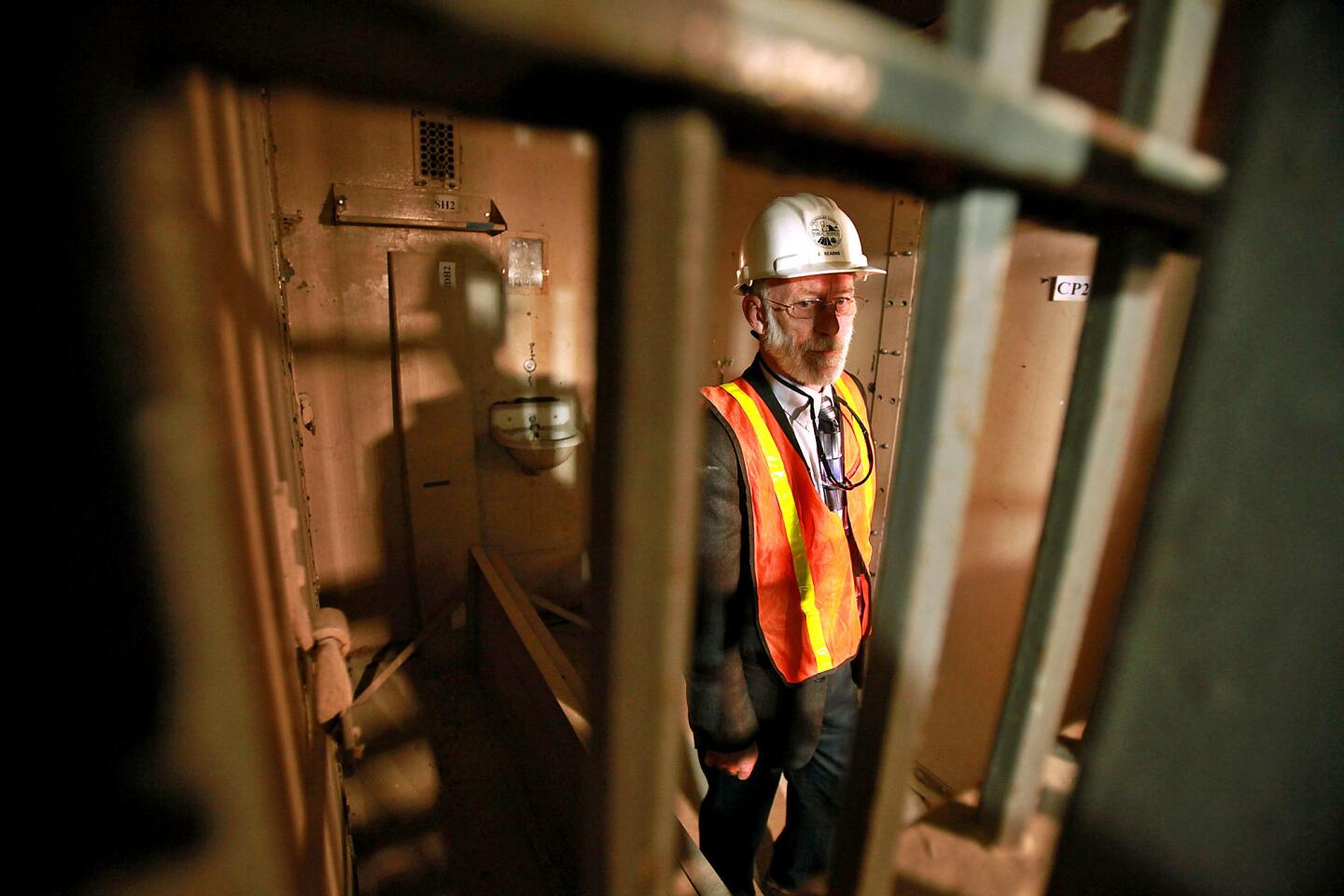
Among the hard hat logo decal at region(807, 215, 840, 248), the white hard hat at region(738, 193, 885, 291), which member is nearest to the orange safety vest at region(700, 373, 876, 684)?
the white hard hat at region(738, 193, 885, 291)

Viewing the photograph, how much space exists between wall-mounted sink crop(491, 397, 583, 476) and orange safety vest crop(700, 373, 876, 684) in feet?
5.15

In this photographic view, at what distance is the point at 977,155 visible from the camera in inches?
12.4

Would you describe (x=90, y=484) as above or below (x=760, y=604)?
above

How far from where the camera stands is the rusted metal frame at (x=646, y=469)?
10.0 inches

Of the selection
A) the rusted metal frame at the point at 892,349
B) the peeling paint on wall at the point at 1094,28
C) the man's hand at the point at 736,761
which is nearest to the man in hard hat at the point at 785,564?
the man's hand at the point at 736,761

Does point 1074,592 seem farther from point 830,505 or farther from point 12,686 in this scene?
point 830,505

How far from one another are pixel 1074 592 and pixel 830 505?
100cm

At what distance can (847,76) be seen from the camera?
26cm

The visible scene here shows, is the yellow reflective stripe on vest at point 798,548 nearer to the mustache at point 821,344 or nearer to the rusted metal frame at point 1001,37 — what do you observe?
the mustache at point 821,344

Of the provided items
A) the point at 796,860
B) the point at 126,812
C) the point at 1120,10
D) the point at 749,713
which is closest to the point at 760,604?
the point at 749,713

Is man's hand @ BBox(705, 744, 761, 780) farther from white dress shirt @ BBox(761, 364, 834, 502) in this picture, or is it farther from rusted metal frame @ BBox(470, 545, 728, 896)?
white dress shirt @ BBox(761, 364, 834, 502)

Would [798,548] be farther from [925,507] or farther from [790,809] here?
[925,507]

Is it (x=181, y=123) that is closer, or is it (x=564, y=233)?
(x=181, y=123)

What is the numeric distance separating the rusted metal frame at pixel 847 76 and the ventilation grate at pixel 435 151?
2699mm
